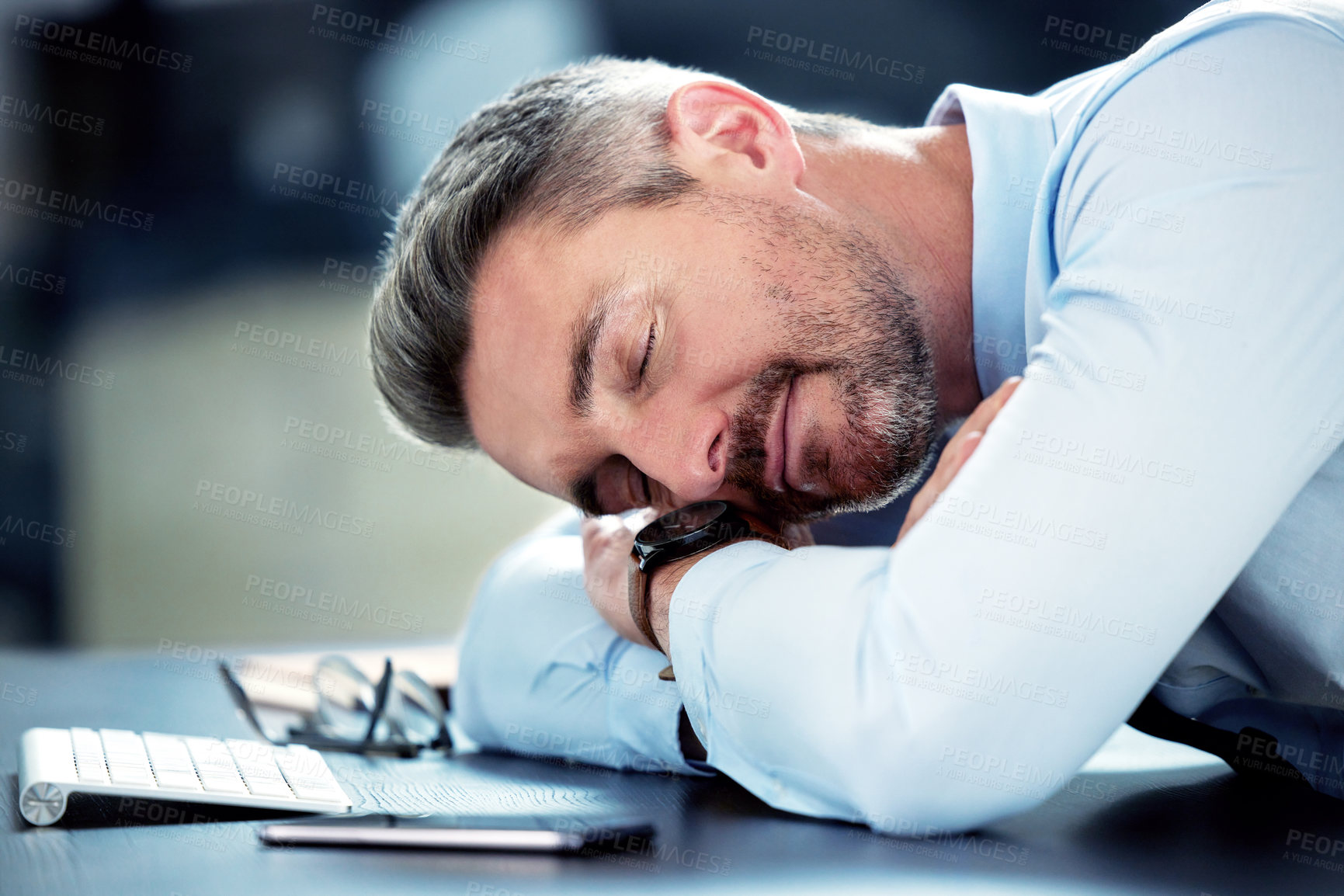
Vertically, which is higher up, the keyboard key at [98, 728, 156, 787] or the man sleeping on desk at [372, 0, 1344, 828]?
the man sleeping on desk at [372, 0, 1344, 828]

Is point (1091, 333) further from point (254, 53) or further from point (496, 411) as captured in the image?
point (254, 53)

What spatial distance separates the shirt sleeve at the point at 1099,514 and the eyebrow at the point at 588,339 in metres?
0.33

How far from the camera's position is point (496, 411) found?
1.13 m

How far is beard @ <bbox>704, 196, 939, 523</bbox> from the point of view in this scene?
3.32 ft

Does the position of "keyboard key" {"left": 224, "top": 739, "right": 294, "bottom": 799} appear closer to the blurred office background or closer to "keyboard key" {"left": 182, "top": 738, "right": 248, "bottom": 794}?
"keyboard key" {"left": 182, "top": 738, "right": 248, "bottom": 794}

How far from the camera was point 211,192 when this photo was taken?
3025 millimetres

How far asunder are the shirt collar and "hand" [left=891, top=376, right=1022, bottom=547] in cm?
34

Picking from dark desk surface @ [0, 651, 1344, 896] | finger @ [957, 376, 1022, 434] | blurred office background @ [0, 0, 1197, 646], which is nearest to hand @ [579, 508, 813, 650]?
dark desk surface @ [0, 651, 1344, 896]

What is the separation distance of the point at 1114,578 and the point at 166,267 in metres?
3.01

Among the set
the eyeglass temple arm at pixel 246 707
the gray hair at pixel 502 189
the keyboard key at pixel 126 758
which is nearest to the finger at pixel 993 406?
the gray hair at pixel 502 189

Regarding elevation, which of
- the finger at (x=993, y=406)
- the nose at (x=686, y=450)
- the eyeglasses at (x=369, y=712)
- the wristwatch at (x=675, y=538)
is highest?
the finger at (x=993, y=406)

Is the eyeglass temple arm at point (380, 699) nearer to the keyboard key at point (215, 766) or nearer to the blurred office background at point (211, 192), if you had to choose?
the keyboard key at point (215, 766)

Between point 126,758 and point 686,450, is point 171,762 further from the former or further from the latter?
point 686,450

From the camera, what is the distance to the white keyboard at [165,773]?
2.44 feet
